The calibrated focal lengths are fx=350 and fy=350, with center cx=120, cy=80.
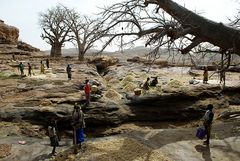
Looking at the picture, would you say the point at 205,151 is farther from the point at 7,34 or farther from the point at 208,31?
the point at 7,34

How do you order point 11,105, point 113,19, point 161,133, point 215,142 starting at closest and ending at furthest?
point 113,19 → point 215,142 → point 161,133 → point 11,105

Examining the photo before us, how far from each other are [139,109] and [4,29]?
52203 mm

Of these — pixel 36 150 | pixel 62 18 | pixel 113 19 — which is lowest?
pixel 36 150

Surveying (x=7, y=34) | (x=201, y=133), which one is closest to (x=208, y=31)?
(x=201, y=133)

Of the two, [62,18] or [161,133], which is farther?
[62,18]

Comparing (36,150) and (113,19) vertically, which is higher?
(113,19)

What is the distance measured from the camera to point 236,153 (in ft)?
36.9

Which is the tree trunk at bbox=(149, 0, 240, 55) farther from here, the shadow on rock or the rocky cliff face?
the rocky cliff face

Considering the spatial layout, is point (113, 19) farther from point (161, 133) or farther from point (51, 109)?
point (51, 109)

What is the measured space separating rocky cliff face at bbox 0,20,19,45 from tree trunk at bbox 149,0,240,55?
56556 mm

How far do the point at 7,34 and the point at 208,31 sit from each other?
2330 inches

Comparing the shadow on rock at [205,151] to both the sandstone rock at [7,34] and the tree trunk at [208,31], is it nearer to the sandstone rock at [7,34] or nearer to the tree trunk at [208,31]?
the tree trunk at [208,31]

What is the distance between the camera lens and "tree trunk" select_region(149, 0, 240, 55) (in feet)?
33.0

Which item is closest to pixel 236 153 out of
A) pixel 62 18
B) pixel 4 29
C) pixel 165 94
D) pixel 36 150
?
pixel 36 150
